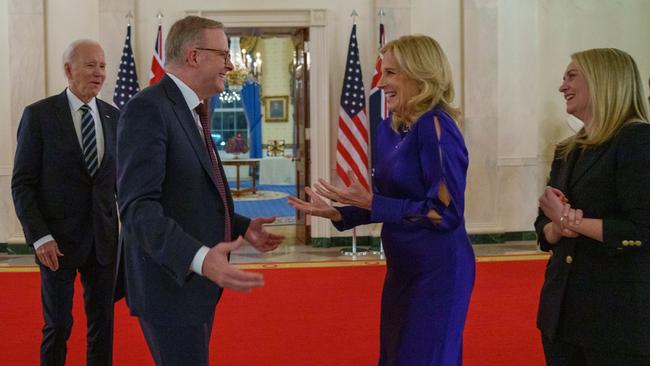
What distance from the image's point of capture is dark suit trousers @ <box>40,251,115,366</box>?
3623mm

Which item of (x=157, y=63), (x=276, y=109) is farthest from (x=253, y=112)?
(x=157, y=63)

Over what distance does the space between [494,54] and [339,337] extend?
5725 millimetres

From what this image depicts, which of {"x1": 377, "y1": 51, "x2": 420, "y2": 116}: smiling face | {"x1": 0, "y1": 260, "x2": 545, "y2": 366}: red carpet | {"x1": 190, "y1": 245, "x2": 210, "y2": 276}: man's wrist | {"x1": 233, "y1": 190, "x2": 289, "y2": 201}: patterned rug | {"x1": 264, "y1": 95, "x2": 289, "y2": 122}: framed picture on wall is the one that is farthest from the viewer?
{"x1": 264, "y1": 95, "x2": 289, "y2": 122}: framed picture on wall

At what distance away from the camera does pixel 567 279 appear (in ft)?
8.90

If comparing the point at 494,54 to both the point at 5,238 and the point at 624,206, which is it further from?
the point at 624,206

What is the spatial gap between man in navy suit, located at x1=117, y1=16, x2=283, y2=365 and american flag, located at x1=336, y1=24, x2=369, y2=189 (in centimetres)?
669

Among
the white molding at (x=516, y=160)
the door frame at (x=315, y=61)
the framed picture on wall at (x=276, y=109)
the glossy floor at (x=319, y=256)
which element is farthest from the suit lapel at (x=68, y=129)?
the framed picture on wall at (x=276, y=109)

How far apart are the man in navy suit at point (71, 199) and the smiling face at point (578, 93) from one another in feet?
7.60

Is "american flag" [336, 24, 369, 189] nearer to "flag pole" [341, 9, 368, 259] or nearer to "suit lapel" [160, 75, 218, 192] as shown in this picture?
"flag pole" [341, 9, 368, 259]

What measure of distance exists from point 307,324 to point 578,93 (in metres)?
3.41

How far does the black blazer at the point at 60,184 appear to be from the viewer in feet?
11.9

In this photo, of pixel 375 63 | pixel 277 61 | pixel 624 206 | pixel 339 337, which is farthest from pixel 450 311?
pixel 277 61

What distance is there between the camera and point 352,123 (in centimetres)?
926

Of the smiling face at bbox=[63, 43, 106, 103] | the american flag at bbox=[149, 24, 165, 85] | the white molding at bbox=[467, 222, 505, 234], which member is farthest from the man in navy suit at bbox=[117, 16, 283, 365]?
the white molding at bbox=[467, 222, 505, 234]
